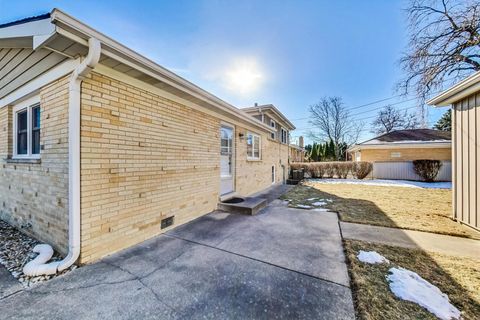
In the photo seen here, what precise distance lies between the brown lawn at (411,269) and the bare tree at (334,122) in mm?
28901

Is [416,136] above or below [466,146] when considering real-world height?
above

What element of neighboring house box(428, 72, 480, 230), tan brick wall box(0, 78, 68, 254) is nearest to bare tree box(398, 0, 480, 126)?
neighboring house box(428, 72, 480, 230)

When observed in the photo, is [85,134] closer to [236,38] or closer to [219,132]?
[219,132]

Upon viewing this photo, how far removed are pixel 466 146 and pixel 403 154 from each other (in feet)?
46.1

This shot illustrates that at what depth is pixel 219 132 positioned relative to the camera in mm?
6219

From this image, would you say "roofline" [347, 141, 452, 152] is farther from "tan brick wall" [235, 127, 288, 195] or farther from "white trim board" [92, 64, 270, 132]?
"white trim board" [92, 64, 270, 132]

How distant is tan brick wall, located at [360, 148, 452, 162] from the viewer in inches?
585

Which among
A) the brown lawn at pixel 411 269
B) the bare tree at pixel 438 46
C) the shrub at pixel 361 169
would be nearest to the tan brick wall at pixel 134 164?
the brown lawn at pixel 411 269

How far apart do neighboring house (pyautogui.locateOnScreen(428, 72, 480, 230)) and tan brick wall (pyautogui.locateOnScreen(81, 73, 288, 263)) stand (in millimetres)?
6177

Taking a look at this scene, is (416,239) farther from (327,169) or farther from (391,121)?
(391,121)

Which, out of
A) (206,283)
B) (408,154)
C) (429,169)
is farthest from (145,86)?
(408,154)

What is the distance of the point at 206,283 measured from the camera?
2348 millimetres

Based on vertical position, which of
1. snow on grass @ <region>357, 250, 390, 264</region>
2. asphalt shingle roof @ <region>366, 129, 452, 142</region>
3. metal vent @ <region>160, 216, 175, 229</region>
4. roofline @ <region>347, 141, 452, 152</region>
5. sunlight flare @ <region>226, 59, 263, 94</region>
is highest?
sunlight flare @ <region>226, 59, 263, 94</region>

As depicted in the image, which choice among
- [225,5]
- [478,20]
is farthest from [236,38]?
[478,20]
